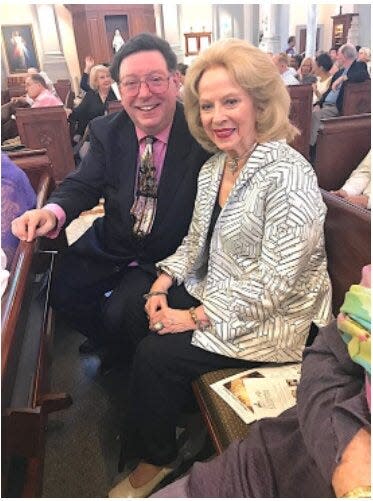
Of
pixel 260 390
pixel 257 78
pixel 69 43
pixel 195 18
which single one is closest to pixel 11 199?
pixel 257 78

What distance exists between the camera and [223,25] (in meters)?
11.9

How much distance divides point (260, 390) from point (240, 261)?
41 centimetres

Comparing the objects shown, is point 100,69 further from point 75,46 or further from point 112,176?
point 75,46

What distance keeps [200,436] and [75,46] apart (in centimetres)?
1316

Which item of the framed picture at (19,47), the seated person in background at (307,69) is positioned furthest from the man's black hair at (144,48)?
the framed picture at (19,47)

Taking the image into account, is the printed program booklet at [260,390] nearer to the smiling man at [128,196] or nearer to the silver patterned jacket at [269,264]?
the silver patterned jacket at [269,264]

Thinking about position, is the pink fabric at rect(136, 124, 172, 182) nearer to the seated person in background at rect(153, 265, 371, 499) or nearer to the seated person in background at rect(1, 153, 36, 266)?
the seated person in background at rect(1, 153, 36, 266)

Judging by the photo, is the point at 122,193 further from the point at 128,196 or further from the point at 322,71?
the point at 322,71

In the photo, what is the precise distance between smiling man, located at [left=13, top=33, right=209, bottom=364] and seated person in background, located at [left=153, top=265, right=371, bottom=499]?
86 cm

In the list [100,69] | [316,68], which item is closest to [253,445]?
[100,69]

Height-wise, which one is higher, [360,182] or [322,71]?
[322,71]

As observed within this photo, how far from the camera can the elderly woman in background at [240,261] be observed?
130cm

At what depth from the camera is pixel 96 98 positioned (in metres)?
5.34

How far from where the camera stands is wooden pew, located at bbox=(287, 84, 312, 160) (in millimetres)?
5121
